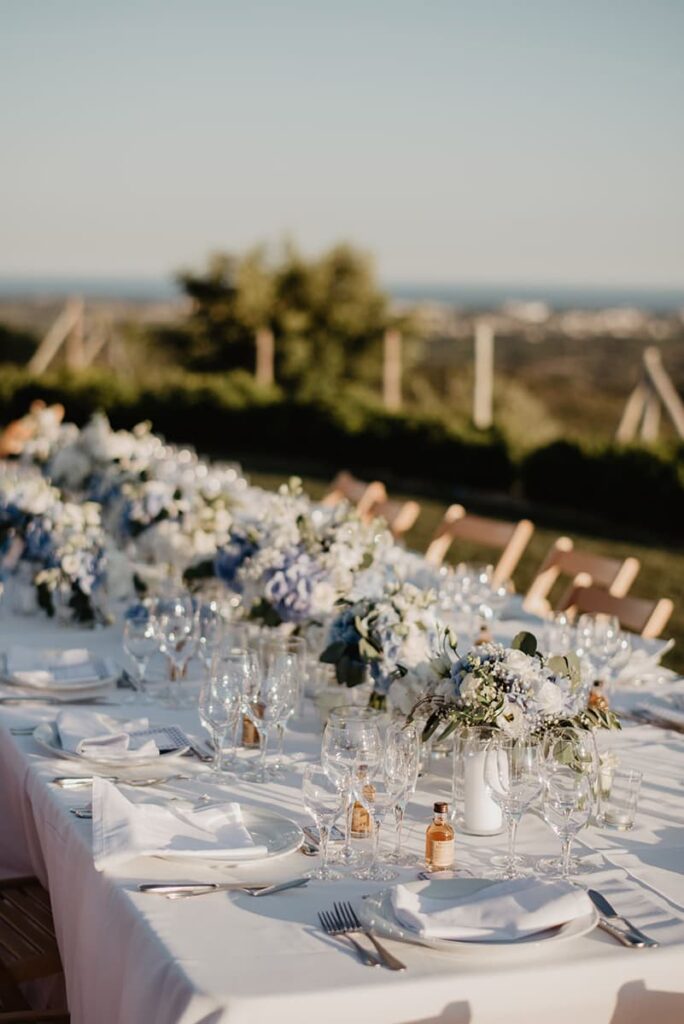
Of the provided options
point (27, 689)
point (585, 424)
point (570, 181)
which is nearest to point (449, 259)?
point (570, 181)

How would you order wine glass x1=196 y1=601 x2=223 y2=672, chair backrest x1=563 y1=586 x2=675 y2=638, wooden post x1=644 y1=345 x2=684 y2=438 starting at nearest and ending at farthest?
wine glass x1=196 y1=601 x2=223 y2=672 → chair backrest x1=563 y1=586 x2=675 y2=638 → wooden post x1=644 y1=345 x2=684 y2=438

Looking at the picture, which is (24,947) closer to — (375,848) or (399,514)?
(375,848)

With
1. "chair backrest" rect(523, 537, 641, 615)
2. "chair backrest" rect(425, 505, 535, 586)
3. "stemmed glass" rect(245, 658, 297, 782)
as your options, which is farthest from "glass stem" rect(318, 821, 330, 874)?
"chair backrest" rect(425, 505, 535, 586)

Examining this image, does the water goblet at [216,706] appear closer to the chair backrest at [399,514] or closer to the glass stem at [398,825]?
the glass stem at [398,825]

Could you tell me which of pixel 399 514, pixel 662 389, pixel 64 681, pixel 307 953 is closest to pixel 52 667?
pixel 64 681

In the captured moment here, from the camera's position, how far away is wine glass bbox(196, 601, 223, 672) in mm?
3396

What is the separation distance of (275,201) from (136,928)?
32074 mm

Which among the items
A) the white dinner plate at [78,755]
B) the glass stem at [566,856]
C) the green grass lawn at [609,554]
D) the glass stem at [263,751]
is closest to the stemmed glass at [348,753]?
the glass stem at [566,856]

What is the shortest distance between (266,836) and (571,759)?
57 cm

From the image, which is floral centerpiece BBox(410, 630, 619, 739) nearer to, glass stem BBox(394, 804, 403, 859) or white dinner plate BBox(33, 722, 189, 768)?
glass stem BBox(394, 804, 403, 859)

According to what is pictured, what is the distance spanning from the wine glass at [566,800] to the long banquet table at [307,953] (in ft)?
0.39

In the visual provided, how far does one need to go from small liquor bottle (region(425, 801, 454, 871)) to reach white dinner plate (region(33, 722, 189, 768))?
2.39 ft

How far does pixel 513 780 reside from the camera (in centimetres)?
226

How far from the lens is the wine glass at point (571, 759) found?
227 cm
